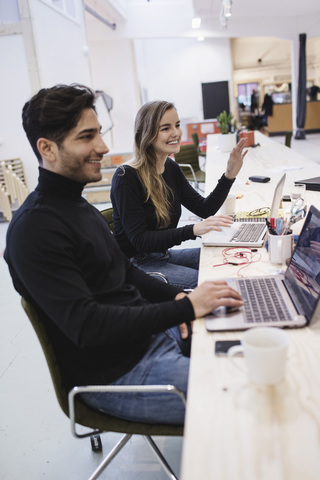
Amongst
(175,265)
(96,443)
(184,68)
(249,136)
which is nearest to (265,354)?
(96,443)

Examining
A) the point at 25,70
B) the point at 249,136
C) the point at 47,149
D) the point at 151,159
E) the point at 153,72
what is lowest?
the point at 249,136

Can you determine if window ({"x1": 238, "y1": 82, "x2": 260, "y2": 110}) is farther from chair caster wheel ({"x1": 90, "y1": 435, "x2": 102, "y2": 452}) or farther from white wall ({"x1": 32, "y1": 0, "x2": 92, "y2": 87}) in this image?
chair caster wheel ({"x1": 90, "y1": 435, "x2": 102, "y2": 452})

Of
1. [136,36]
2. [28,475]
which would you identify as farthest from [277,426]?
[136,36]

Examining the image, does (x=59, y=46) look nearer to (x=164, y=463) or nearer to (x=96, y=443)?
(x=96, y=443)

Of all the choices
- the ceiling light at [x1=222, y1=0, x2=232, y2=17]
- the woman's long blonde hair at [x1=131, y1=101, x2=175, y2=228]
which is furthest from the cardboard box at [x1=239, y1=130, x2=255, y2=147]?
the woman's long blonde hair at [x1=131, y1=101, x2=175, y2=228]

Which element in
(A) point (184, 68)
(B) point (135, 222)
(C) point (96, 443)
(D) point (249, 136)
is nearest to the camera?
(C) point (96, 443)

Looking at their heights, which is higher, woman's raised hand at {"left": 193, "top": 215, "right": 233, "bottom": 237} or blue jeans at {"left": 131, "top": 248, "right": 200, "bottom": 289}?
woman's raised hand at {"left": 193, "top": 215, "right": 233, "bottom": 237}

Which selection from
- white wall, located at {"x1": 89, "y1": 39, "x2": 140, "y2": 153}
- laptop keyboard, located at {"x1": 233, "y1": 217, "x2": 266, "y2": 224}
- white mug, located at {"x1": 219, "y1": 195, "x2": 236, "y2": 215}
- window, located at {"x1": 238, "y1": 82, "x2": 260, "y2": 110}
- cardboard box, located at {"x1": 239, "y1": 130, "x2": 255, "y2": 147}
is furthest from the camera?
window, located at {"x1": 238, "y1": 82, "x2": 260, "y2": 110}

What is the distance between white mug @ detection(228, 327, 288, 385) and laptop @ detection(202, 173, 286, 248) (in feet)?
3.01

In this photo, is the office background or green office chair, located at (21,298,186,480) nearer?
green office chair, located at (21,298,186,480)

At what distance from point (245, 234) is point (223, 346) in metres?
0.97

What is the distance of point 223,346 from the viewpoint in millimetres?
1049

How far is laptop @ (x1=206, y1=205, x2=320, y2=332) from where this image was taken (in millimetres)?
1129

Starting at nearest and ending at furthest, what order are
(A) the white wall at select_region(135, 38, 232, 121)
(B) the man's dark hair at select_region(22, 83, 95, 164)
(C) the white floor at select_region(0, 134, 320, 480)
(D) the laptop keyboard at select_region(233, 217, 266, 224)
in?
1. (B) the man's dark hair at select_region(22, 83, 95, 164)
2. (C) the white floor at select_region(0, 134, 320, 480)
3. (D) the laptop keyboard at select_region(233, 217, 266, 224)
4. (A) the white wall at select_region(135, 38, 232, 121)
